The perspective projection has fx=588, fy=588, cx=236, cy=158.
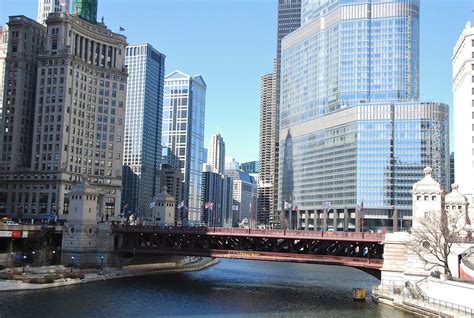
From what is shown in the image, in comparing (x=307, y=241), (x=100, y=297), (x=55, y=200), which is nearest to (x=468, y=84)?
(x=307, y=241)

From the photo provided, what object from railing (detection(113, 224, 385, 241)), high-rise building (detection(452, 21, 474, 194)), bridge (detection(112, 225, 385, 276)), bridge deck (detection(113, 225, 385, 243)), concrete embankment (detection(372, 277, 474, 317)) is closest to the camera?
concrete embankment (detection(372, 277, 474, 317))

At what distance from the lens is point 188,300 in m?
88.2

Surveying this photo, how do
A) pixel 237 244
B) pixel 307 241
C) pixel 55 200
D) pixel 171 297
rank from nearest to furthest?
1. pixel 171 297
2. pixel 307 241
3. pixel 237 244
4. pixel 55 200

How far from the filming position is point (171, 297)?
90.8 metres

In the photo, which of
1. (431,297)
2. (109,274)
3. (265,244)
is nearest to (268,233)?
(265,244)

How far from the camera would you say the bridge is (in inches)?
3812

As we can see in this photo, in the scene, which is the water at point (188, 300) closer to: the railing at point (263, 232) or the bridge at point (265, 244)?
the bridge at point (265, 244)

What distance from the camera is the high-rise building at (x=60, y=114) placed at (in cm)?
17450

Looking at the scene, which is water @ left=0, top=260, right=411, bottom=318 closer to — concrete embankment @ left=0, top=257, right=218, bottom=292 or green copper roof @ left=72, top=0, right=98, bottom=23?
concrete embankment @ left=0, top=257, right=218, bottom=292

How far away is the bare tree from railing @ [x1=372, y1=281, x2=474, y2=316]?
5.11 metres

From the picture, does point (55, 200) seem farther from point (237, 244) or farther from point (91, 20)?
point (237, 244)

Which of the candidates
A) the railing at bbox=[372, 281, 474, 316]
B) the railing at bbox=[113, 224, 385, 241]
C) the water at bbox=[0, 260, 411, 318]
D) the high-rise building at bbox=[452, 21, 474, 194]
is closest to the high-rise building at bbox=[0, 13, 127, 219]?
the railing at bbox=[113, 224, 385, 241]

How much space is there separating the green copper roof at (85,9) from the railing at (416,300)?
144393 mm

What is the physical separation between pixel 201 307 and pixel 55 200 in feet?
332
